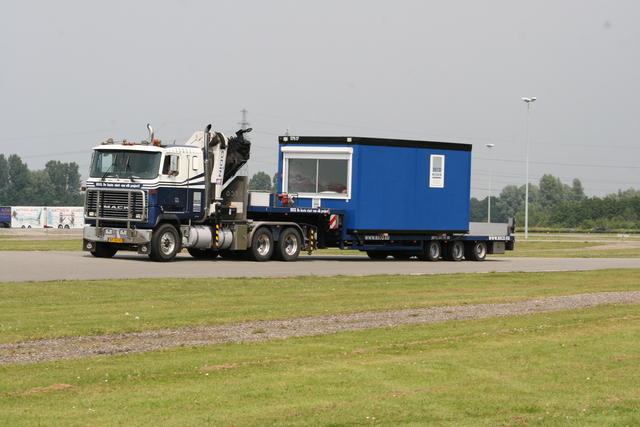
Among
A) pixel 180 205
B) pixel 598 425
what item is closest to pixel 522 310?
pixel 598 425

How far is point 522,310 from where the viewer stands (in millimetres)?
15977

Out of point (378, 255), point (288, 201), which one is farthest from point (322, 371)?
point (378, 255)

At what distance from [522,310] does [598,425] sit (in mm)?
8880

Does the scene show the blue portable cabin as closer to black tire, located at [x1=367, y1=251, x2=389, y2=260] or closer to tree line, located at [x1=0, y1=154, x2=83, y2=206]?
black tire, located at [x1=367, y1=251, x2=389, y2=260]

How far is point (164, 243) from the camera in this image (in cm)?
2652

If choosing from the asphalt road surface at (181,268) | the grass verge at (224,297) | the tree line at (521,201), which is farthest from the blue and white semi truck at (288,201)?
the tree line at (521,201)

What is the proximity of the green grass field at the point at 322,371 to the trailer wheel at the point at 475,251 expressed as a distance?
18305 mm

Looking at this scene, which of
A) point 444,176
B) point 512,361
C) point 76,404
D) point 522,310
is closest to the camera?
point 76,404

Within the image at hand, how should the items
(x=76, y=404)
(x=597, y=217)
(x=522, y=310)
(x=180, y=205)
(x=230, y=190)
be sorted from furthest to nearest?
(x=597, y=217), (x=230, y=190), (x=180, y=205), (x=522, y=310), (x=76, y=404)

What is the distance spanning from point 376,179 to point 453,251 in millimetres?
5690

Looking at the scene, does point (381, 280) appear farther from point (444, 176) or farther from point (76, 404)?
point (76, 404)

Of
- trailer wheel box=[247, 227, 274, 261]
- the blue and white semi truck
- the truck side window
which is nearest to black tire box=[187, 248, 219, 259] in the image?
the blue and white semi truck

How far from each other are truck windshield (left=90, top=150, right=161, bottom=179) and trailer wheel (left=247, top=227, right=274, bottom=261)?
4367 millimetres

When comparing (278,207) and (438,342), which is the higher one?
(278,207)
